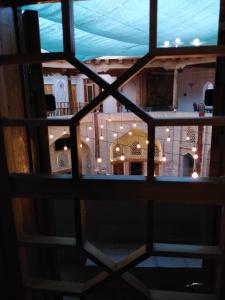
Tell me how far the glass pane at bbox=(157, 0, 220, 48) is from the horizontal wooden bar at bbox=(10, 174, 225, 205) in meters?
1.51

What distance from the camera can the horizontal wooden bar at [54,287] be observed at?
1.43 m

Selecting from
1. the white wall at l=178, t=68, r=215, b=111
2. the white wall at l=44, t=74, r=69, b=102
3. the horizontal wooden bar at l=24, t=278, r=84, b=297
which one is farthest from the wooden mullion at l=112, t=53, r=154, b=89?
the white wall at l=178, t=68, r=215, b=111

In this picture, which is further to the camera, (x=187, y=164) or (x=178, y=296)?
(x=187, y=164)

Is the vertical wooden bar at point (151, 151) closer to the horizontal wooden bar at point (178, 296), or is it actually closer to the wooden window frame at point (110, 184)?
the wooden window frame at point (110, 184)

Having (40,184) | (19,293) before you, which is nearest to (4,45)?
(40,184)

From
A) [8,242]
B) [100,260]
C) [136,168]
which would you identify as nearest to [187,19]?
[100,260]

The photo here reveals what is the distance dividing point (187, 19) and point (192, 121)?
2.23 meters

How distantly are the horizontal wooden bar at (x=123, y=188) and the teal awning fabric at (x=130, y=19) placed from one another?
131 cm

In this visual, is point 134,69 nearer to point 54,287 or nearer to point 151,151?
point 151,151

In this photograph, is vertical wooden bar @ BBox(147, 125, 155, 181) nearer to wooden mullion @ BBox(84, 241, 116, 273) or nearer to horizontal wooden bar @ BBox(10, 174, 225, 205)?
horizontal wooden bar @ BBox(10, 174, 225, 205)

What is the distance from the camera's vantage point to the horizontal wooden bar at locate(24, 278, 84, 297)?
143 cm

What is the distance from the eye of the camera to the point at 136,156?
12.3m

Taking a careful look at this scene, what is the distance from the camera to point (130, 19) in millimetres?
2762

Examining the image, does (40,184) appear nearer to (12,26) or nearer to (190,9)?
(12,26)
